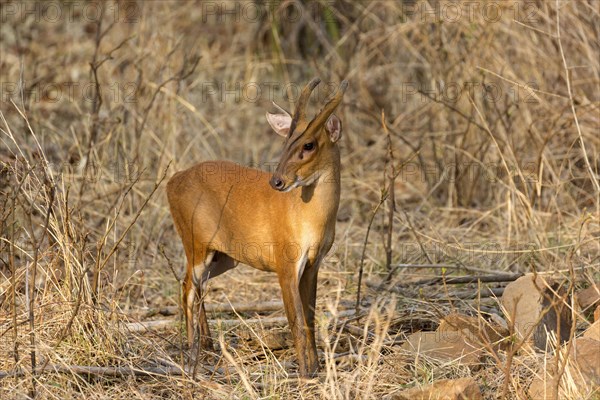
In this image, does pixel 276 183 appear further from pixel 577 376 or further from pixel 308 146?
pixel 577 376

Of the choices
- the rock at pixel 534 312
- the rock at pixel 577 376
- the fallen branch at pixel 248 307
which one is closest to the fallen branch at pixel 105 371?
the fallen branch at pixel 248 307

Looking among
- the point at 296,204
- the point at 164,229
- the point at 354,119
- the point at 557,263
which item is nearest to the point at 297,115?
the point at 296,204

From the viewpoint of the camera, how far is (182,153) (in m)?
9.82

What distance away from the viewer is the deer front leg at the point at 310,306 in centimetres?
566

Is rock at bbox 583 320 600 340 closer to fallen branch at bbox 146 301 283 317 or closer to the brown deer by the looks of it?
the brown deer

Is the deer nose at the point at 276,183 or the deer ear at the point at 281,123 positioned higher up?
the deer ear at the point at 281,123

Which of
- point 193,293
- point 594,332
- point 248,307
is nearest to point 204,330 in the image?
point 193,293

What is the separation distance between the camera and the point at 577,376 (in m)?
4.89

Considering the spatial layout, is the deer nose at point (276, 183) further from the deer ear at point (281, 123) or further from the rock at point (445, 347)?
the rock at point (445, 347)

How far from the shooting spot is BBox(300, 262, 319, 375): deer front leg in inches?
223

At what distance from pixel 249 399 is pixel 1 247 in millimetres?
1876

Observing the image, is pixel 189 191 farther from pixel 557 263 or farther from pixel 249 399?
pixel 557 263

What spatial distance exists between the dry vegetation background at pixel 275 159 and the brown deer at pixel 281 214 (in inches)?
10.6

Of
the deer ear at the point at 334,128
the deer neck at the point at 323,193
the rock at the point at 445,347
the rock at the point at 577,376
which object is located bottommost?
the rock at the point at 445,347
